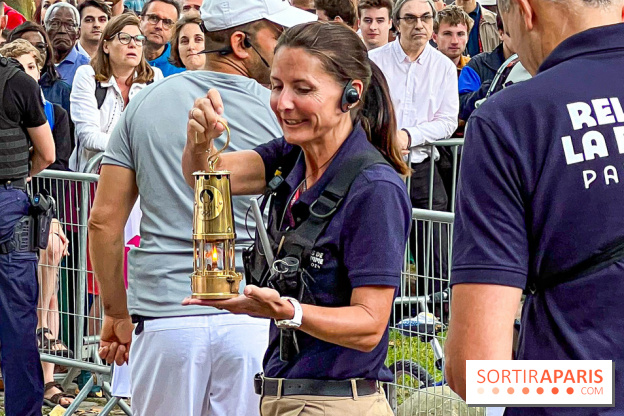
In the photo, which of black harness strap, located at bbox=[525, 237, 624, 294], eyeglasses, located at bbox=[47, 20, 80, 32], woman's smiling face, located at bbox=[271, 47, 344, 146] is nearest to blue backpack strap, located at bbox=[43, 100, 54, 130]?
eyeglasses, located at bbox=[47, 20, 80, 32]

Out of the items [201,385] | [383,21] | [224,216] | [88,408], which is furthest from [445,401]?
[383,21]

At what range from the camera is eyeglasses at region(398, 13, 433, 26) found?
28.3 feet

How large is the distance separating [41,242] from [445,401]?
2523 mm

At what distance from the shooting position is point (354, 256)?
307 centimetres

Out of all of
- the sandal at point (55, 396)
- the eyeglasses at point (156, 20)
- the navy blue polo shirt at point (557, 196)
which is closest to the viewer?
the navy blue polo shirt at point (557, 196)

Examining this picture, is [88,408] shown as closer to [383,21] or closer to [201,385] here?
[201,385]

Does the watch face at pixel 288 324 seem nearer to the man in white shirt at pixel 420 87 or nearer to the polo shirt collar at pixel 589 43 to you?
the polo shirt collar at pixel 589 43

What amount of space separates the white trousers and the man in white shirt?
13.8 ft

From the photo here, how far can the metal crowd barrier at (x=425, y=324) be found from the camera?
519 cm

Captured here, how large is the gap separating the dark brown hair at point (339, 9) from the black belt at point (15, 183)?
11.5 ft

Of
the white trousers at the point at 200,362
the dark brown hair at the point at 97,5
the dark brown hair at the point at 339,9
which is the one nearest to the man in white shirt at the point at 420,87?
the dark brown hair at the point at 339,9

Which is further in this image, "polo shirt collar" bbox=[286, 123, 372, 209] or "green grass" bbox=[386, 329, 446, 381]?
"green grass" bbox=[386, 329, 446, 381]

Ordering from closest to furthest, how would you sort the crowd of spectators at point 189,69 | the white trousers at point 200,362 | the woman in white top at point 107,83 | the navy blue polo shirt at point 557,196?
the navy blue polo shirt at point 557,196 → the white trousers at point 200,362 → the crowd of spectators at point 189,69 → the woman in white top at point 107,83

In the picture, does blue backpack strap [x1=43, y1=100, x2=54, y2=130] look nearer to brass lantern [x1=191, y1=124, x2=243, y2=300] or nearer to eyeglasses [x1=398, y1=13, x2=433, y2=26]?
eyeglasses [x1=398, y1=13, x2=433, y2=26]
